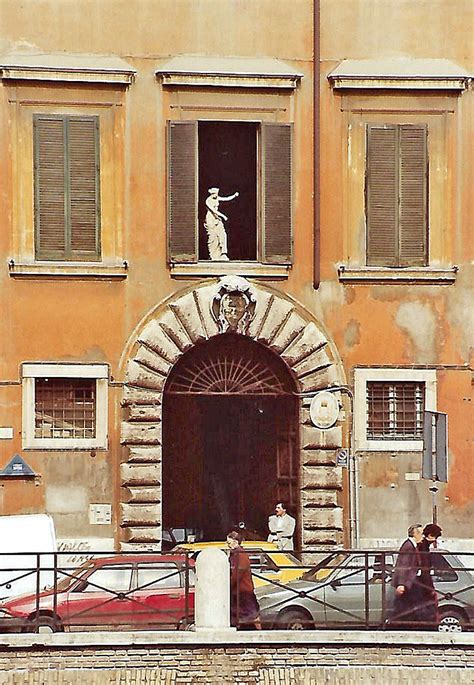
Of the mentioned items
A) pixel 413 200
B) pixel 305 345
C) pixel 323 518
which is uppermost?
pixel 413 200

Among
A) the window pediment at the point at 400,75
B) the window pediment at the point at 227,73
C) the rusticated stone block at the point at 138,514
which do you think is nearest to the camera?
the rusticated stone block at the point at 138,514

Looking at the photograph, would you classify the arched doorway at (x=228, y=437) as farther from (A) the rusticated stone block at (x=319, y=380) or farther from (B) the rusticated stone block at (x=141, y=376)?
(B) the rusticated stone block at (x=141, y=376)

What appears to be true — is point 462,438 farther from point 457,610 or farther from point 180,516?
point 457,610

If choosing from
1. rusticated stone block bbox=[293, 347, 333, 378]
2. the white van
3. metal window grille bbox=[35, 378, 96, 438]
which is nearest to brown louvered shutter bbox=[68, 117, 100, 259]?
metal window grille bbox=[35, 378, 96, 438]

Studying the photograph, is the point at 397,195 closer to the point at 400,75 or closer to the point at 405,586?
the point at 400,75

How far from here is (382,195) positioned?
97.7ft

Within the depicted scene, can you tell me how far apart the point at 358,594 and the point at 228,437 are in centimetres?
864

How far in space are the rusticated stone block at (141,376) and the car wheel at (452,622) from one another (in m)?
8.25

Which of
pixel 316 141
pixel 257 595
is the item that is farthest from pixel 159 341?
pixel 257 595

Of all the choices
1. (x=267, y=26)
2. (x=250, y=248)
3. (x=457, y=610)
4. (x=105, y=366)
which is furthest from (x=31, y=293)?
→ (x=457, y=610)

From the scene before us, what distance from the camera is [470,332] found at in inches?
1175

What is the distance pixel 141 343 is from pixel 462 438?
522cm

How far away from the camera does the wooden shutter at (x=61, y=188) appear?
2911 centimetres

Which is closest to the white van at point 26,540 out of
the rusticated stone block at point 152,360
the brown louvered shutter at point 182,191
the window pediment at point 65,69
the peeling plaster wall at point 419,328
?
the rusticated stone block at point 152,360
